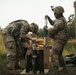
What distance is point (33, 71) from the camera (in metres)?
11.2

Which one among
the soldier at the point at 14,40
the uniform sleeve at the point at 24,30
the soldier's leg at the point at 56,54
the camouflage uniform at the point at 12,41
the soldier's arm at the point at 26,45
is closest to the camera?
the soldier's leg at the point at 56,54

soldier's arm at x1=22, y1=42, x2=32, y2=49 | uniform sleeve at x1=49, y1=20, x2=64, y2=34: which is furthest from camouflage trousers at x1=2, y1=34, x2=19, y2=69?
uniform sleeve at x1=49, y1=20, x2=64, y2=34

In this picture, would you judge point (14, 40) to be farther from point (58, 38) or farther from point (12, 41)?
point (58, 38)

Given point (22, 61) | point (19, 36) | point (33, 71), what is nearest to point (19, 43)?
point (19, 36)

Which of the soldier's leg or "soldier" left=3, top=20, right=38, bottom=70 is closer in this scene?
the soldier's leg

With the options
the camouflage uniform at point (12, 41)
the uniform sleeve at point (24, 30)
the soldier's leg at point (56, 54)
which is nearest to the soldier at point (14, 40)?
the camouflage uniform at point (12, 41)

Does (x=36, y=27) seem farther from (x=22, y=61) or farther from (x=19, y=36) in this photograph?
(x=22, y=61)

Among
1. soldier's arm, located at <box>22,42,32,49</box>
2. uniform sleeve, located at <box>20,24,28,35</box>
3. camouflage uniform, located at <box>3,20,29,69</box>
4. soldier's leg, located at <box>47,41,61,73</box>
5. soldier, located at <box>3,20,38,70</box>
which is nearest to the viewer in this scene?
soldier's leg, located at <box>47,41,61,73</box>

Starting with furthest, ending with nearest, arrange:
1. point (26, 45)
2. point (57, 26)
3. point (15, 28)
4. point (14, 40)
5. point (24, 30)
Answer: point (14, 40)
point (15, 28)
point (26, 45)
point (24, 30)
point (57, 26)

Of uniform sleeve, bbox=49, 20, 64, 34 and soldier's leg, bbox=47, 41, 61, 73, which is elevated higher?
uniform sleeve, bbox=49, 20, 64, 34

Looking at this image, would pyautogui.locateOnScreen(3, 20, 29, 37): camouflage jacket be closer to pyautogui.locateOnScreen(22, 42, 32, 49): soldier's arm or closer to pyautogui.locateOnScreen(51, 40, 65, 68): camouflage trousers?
pyautogui.locateOnScreen(22, 42, 32, 49): soldier's arm

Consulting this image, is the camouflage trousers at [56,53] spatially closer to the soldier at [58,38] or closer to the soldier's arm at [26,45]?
the soldier at [58,38]

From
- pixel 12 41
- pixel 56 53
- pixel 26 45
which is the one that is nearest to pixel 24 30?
pixel 26 45

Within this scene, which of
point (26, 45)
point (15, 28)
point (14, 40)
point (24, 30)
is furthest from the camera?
point (14, 40)
